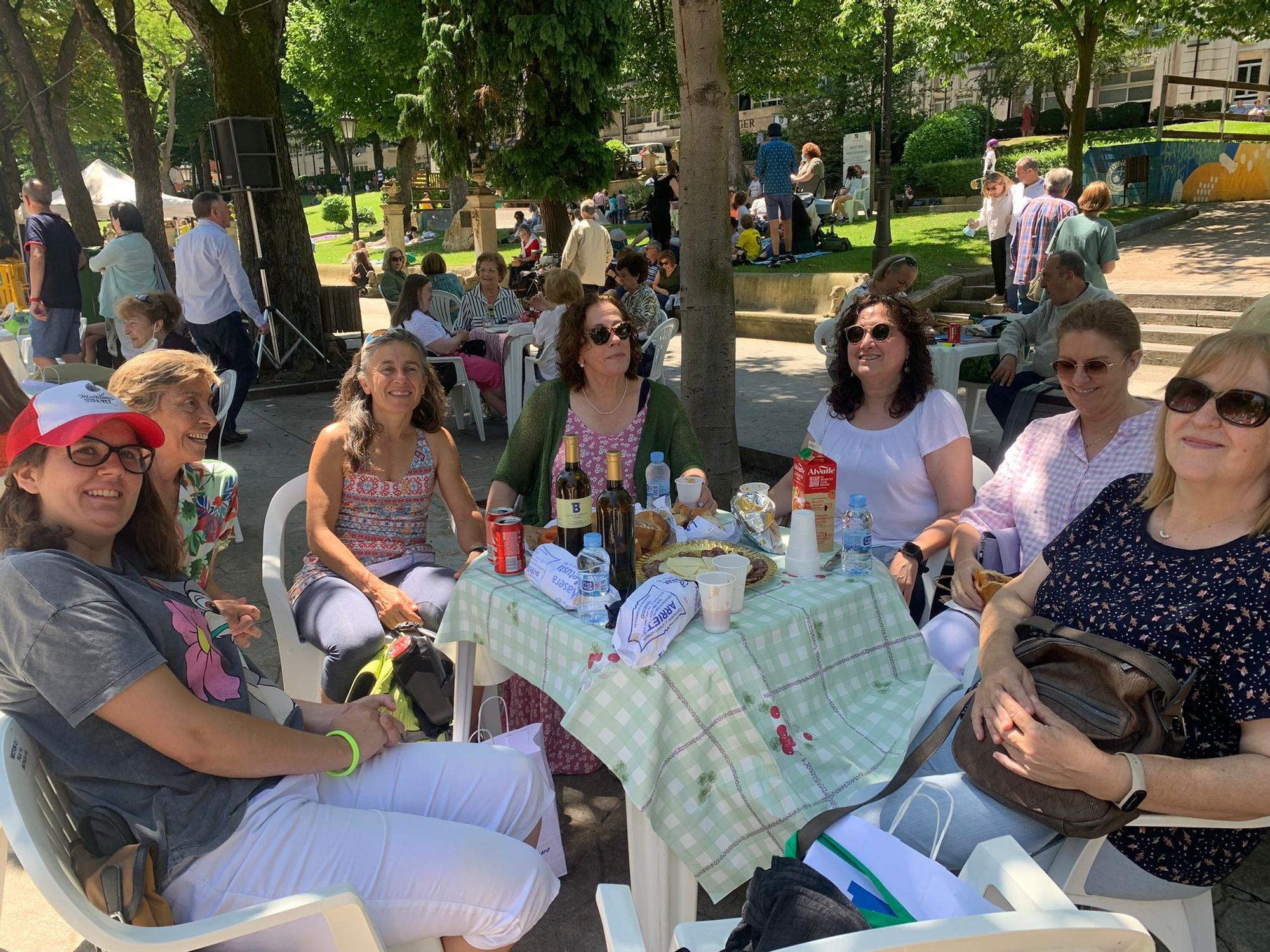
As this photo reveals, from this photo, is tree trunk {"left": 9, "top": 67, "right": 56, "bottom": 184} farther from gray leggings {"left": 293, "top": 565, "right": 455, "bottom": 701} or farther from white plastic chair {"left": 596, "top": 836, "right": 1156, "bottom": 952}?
white plastic chair {"left": 596, "top": 836, "right": 1156, "bottom": 952}

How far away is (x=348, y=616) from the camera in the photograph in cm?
289

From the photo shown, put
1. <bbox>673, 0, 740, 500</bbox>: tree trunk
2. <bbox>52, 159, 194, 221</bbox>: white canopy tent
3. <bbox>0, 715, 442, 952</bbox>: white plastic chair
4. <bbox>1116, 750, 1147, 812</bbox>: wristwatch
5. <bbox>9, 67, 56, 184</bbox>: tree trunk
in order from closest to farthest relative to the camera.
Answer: <bbox>0, 715, 442, 952</bbox>: white plastic chair → <bbox>1116, 750, 1147, 812</bbox>: wristwatch → <bbox>673, 0, 740, 500</bbox>: tree trunk → <bbox>9, 67, 56, 184</bbox>: tree trunk → <bbox>52, 159, 194, 221</bbox>: white canopy tent

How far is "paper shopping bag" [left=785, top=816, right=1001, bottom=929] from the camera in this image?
1485 millimetres

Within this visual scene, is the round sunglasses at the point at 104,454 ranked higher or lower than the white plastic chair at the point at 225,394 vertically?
higher

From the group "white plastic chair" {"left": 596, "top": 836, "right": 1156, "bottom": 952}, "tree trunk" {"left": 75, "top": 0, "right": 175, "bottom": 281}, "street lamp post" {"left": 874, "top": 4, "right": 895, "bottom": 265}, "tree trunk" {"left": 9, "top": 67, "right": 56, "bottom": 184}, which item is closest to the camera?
"white plastic chair" {"left": 596, "top": 836, "right": 1156, "bottom": 952}

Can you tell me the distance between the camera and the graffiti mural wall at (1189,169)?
18.0 m

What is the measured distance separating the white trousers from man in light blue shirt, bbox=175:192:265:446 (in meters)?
6.16

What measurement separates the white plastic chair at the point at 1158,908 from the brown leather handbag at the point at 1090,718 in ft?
0.28

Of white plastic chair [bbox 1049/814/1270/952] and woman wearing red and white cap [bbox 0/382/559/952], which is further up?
woman wearing red and white cap [bbox 0/382/559/952]

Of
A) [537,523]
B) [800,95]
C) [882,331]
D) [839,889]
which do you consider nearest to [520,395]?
[537,523]

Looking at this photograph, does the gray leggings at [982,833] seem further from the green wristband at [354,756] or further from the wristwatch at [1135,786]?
the green wristband at [354,756]

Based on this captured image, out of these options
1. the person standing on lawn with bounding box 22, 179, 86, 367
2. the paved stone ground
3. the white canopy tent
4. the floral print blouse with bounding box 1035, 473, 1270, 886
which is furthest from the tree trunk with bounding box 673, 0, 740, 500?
the white canopy tent

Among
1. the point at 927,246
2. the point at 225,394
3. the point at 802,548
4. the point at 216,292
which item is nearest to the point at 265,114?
the point at 216,292

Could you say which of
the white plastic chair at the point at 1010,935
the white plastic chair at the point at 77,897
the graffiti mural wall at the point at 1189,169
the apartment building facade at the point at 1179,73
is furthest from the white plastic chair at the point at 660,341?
the apartment building facade at the point at 1179,73
